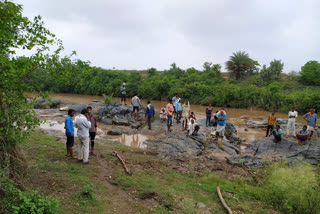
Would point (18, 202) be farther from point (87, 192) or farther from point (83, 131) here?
point (83, 131)

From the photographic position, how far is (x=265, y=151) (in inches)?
440

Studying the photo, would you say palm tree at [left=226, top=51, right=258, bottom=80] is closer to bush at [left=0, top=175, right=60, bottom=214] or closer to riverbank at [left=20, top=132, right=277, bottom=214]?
riverbank at [left=20, top=132, right=277, bottom=214]

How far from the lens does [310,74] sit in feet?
102

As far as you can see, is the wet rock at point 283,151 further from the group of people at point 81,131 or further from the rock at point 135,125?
the rock at point 135,125

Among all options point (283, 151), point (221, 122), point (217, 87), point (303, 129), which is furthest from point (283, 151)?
point (217, 87)

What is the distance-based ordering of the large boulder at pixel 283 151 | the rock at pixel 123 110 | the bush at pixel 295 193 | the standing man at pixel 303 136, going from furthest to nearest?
the rock at pixel 123 110 → the standing man at pixel 303 136 → the large boulder at pixel 283 151 → the bush at pixel 295 193

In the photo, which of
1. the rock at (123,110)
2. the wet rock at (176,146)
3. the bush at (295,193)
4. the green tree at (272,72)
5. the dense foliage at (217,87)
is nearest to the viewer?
the bush at (295,193)

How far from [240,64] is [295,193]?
32.8m

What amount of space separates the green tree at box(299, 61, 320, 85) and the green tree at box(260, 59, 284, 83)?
3020mm

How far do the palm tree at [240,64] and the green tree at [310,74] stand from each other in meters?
6.87

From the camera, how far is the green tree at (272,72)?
1318 inches

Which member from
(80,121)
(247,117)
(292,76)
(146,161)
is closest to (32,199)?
(80,121)

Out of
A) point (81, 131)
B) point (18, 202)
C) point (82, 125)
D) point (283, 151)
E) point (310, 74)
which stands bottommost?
point (283, 151)

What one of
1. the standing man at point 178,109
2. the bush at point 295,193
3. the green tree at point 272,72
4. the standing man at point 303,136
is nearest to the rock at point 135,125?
the standing man at point 178,109
